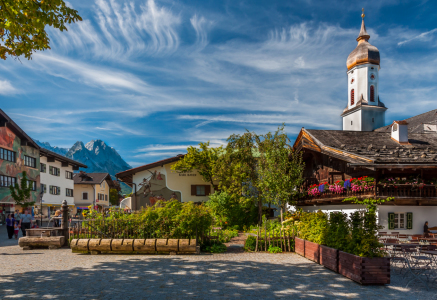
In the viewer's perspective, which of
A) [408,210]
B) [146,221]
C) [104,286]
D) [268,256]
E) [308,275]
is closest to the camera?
[104,286]

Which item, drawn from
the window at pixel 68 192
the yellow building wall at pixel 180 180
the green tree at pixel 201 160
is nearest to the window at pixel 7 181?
the yellow building wall at pixel 180 180

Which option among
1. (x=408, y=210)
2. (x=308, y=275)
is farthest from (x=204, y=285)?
(x=408, y=210)

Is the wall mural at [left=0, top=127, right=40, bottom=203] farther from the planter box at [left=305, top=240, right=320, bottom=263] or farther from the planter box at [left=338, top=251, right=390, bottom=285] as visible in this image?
the planter box at [left=338, top=251, right=390, bottom=285]

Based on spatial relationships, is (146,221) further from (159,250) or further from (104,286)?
(104,286)

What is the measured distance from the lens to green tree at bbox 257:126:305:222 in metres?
23.7

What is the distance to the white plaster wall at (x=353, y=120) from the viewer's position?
5497 centimetres

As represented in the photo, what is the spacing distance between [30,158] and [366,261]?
45.0m

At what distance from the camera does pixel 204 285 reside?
905 centimetres

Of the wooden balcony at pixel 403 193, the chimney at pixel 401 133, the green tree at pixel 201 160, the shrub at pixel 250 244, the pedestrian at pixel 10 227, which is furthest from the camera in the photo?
the green tree at pixel 201 160

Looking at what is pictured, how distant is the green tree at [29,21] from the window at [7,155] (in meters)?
31.9

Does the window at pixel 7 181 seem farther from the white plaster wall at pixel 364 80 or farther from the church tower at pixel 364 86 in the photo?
the white plaster wall at pixel 364 80

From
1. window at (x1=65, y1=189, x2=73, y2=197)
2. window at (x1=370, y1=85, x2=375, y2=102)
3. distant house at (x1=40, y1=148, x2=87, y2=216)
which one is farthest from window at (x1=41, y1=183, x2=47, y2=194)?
window at (x1=370, y1=85, x2=375, y2=102)

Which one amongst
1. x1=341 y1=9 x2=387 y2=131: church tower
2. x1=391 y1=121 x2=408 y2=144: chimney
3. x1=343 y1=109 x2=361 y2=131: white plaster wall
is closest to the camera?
x1=391 y1=121 x2=408 y2=144: chimney

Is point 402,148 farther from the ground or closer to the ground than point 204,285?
farther from the ground
